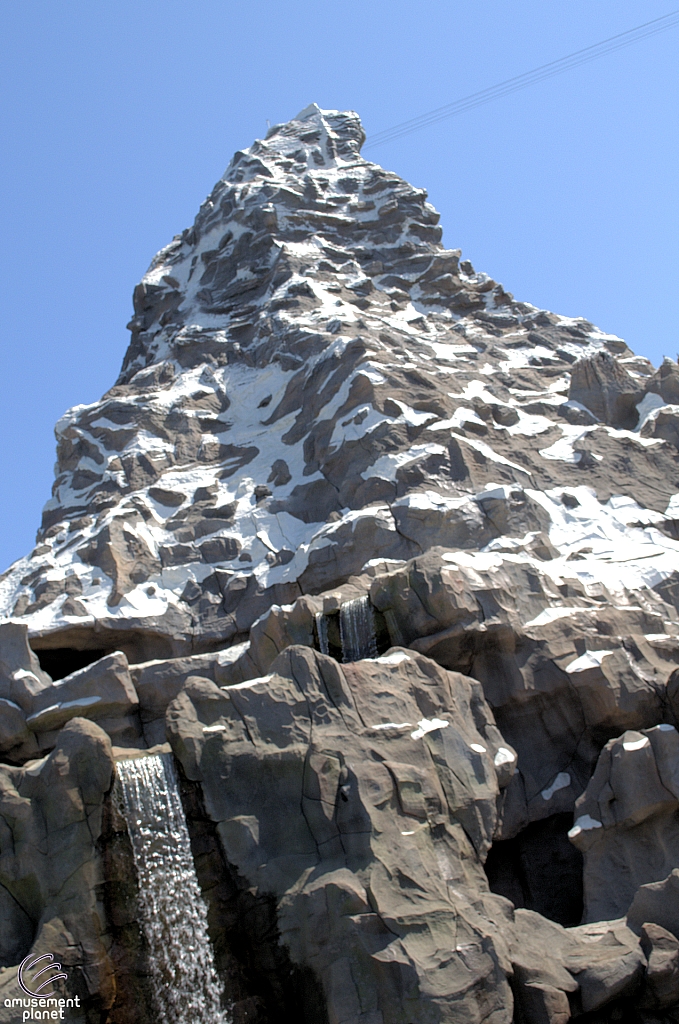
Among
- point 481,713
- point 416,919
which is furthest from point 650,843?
point 416,919

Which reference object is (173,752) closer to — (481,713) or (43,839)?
(43,839)

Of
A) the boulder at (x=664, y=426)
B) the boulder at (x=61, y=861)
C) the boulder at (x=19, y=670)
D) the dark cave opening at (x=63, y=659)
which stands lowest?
the boulder at (x=61, y=861)

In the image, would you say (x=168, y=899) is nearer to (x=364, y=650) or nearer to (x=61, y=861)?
(x=61, y=861)

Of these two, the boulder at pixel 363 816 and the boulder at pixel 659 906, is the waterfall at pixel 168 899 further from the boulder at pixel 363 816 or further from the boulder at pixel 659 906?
the boulder at pixel 659 906

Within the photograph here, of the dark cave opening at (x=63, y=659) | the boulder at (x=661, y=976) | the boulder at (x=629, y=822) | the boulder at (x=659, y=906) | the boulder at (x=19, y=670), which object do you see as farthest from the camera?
the dark cave opening at (x=63, y=659)

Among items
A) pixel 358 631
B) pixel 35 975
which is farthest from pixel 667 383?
pixel 35 975

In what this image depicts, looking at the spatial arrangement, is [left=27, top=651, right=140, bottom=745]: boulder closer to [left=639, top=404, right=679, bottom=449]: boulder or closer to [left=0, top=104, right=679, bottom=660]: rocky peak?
[left=0, top=104, right=679, bottom=660]: rocky peak

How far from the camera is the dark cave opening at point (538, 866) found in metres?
20.3

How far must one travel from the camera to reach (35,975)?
44.7 feet

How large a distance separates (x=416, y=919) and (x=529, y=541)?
43.5 feet

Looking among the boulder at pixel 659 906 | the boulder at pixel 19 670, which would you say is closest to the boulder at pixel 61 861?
the boulder at pixel 19 670

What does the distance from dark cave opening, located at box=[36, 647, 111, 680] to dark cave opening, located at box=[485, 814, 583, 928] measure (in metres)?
13.6

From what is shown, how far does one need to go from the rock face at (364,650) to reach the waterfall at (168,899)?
27 cm

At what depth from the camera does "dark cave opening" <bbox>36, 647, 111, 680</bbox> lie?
1121 inches
